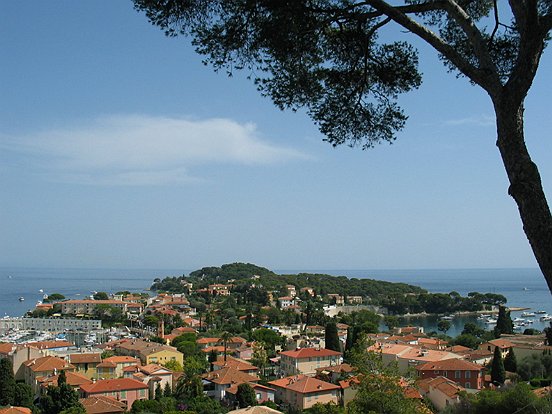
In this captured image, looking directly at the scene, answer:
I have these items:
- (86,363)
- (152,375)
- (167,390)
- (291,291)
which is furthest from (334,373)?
(291,291)

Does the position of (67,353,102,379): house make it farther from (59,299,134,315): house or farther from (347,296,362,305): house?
(347,296,362,305): house

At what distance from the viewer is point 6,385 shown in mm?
18516

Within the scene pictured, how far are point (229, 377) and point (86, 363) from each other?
6532 millimetres

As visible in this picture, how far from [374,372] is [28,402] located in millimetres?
13365

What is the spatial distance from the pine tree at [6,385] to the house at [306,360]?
11413mm

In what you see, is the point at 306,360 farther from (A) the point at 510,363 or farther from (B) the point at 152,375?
(A) the point at 510,363

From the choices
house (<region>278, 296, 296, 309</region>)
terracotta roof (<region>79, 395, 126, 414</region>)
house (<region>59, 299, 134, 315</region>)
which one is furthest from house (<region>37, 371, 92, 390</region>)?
house (<region>278, 296, 296, 309</region>)

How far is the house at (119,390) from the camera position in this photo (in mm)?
18953

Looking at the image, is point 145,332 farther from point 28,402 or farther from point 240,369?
point 28,402

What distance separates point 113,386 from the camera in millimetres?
19391

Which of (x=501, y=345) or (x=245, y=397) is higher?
(x=501, y=345)

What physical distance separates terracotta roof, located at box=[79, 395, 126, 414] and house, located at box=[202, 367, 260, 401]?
4.20 m

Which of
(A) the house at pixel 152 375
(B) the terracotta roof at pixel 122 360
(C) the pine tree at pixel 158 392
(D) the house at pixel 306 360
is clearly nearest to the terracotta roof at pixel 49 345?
(B) the terracotta roof at pixel 122 360

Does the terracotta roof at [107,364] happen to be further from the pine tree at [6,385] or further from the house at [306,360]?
the house at [306,360]
